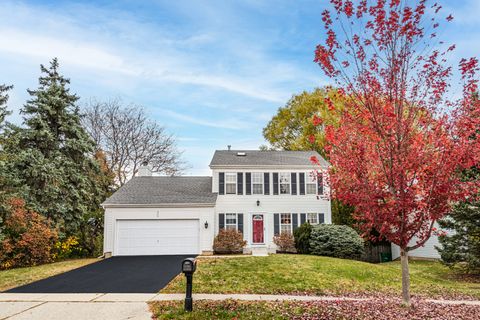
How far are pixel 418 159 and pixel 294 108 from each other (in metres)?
27.9

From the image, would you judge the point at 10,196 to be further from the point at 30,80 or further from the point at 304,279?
the point at 304,279

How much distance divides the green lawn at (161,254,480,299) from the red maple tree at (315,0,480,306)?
4.03 meters

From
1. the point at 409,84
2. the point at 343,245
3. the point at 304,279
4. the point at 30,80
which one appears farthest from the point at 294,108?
the point at 409,84

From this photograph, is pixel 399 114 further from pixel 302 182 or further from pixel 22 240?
pixel 22 240

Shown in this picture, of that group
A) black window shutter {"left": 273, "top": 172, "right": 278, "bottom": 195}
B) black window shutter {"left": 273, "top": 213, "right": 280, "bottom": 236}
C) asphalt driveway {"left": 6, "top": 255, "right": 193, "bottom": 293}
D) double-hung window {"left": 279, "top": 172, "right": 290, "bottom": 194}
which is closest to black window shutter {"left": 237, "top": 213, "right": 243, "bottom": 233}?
black window shutter {"left": 273, "top": 213, "right": 280, "bottom": 236}

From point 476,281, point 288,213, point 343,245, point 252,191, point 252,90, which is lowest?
point 476,281

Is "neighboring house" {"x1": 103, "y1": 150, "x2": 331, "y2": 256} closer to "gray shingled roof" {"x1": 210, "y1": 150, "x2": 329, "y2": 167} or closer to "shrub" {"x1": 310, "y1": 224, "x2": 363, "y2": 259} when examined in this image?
"gray shingled roof" {"x1": 210, "y1": 150, "x2": 329, "y2": 167}

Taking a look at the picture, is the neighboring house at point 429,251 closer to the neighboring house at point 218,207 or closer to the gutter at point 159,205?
the neighboring house at point 218,207

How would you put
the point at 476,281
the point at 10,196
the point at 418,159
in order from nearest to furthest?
the point at 418,159 → the point at 476,281 → the point at 10,196

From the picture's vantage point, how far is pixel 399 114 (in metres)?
6.45

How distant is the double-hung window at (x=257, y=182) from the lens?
2086cm

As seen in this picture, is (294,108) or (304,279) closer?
(304,279)

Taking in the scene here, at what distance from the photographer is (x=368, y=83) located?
6633 mm

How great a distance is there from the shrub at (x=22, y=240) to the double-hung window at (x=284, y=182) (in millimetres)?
12287
